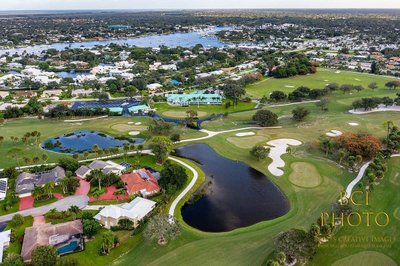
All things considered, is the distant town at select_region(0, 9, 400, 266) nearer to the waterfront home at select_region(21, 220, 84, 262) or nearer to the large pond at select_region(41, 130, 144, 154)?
the waterfront home at select_region(21, 220, 84, 262)

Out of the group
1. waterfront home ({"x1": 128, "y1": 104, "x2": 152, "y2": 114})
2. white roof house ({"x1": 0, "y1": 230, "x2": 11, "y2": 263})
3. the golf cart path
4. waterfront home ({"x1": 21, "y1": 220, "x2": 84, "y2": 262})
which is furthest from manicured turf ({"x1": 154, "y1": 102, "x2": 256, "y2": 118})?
white roof house ({"x1": 0, "y1": 230, "x2": 11, "y2": 263})

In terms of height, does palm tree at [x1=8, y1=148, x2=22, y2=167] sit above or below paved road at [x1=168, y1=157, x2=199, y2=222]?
above

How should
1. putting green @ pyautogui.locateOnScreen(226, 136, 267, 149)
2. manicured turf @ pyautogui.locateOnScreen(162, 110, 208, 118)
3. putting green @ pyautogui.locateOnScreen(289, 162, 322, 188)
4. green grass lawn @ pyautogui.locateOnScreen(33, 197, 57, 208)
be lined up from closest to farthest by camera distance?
green grass lawn @ pyautogui.locateOnScreen(33, 197, 57, 208), putting green @ pyautogui.locateOnScreen(289, 162, 322, 188), putting green @ pyautogui.locateOnScreen(226, 136, 267, 149), manicured turf @ pyautogui.locateOnScreen(162, 110, 208, 118)

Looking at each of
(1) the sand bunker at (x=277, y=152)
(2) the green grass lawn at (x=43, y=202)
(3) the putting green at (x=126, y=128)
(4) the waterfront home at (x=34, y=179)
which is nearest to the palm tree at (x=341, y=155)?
(1) the sand bunker at (x=277, y=152)

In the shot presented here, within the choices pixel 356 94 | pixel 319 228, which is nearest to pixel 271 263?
pixel 319 228

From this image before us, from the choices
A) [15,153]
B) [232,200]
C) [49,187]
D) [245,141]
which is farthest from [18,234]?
[245,141]

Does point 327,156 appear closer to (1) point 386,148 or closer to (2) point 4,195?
(1) point 386,148

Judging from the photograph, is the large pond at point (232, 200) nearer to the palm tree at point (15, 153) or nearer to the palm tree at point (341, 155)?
the palm tree at point (341, 155)

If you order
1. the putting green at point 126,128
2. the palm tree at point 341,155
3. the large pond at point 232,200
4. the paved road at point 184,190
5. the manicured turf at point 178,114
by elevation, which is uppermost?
the palm tree at point 341,155

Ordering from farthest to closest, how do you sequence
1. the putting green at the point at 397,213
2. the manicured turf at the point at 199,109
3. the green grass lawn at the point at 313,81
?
the green grass lawn at the point at 313,81, the manicured turf at the point at 199,109, the putting green at the point at 397,213
